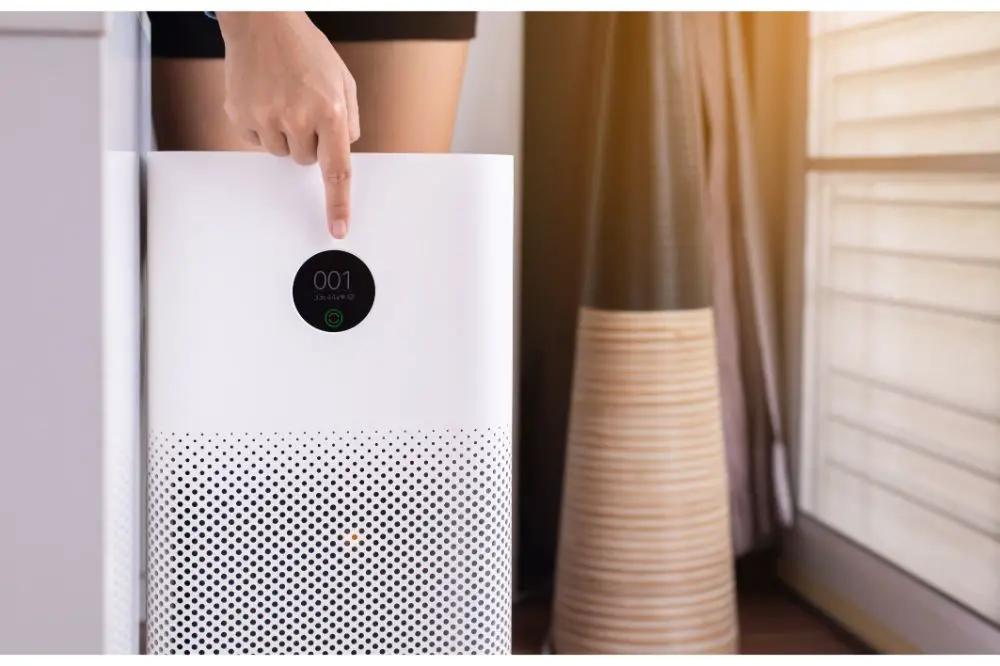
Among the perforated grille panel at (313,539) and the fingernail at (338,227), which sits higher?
the fingernail at (338,227)

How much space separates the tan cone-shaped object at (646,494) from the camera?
4.53 ft

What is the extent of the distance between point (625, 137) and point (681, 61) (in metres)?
0.11

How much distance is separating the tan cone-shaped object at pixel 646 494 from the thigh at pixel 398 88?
0.34 meters

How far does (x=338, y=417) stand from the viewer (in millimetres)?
800

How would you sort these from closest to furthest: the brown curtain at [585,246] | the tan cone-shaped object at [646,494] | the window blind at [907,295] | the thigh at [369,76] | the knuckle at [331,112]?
1. the knuckle at [331,112]
2. the thigh at [369,76]
3. the window blind at [907,295]
4. the tan cone-shaped object at [646,494]
5. the brown curtain at [585,246]

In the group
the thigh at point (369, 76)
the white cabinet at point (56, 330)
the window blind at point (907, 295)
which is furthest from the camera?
the window blind at point (907, 295)

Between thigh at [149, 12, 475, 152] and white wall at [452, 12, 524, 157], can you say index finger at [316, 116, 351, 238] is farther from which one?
white wall at [452, 12, 524, 157]

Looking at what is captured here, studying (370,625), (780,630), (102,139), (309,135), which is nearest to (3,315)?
(102,139)

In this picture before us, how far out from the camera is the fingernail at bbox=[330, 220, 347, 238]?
2.54ft

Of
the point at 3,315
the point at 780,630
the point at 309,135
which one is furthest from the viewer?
the point at 780,630

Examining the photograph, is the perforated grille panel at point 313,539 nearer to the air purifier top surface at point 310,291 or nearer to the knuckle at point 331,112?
the air purifier top surface at point 310,291

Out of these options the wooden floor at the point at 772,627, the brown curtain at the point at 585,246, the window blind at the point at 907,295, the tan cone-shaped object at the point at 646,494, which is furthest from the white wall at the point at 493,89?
the wooden floor at the point at 772,627

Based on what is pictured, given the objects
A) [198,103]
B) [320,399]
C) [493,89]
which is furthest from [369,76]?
[320,399]

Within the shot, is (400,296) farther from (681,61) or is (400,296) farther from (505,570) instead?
(681,61)
